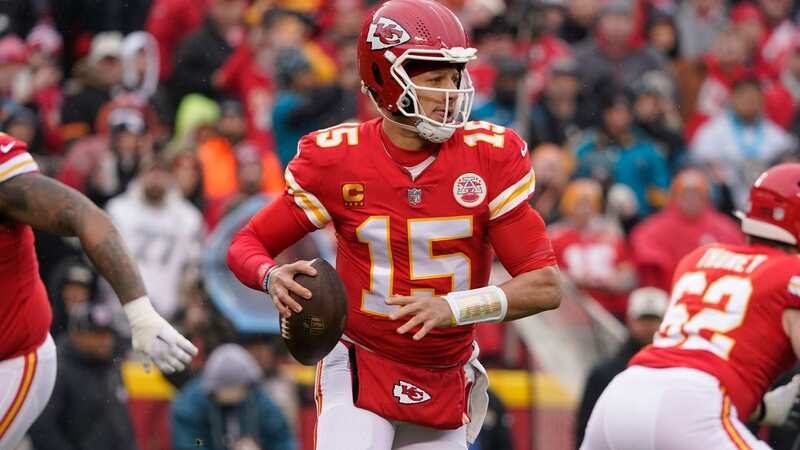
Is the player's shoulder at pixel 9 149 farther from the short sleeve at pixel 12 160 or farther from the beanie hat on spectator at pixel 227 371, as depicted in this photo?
the beanie hat on spectator at pixel 227 371

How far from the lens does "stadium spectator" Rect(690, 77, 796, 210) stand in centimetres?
1193

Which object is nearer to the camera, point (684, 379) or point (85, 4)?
point (684, 379)

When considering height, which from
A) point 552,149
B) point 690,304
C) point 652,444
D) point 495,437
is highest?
point 690,304

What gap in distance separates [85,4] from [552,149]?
4.45 m

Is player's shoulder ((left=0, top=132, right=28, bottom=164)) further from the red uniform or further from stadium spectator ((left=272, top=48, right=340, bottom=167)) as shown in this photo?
stadium spectator ((left=272, top=48, right=340, bottom=167))

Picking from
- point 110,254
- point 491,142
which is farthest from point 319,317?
point 491,142

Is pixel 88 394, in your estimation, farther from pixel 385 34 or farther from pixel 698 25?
pixel 698 25

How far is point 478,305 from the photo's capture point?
5.21 meters

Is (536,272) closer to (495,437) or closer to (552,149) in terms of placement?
(495,437)

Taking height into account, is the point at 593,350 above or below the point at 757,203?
below

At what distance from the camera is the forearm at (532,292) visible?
17.3 feet

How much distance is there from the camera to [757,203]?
259 inches

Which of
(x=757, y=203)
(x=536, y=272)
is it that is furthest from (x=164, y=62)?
(x=536, y=272)

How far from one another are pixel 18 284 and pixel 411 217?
1.41 metres
